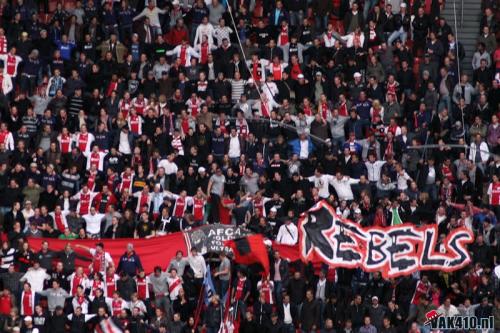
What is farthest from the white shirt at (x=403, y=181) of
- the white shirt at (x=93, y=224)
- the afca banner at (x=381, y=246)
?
the white shirt at (x=93, y=224)

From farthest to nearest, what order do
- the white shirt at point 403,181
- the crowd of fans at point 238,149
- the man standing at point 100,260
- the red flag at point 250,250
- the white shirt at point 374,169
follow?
the white shirt at point 374,169 < the white shirt at point 403,181 < the man standing at point 100,260 < the crowd of fans at point 238,149 < the red flag at point 250,250

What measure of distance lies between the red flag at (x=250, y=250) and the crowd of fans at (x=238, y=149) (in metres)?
0.56

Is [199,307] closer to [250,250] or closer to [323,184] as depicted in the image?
[250,250]

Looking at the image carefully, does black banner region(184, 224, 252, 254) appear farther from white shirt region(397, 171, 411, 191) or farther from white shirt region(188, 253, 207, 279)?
white shirt region(397, 171, 411, 191)

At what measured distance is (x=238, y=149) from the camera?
47.2 meters

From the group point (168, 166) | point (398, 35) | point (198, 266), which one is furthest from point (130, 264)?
point (398, 35)

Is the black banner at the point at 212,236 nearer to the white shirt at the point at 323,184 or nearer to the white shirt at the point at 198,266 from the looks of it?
the white shirt at the point at 198,266

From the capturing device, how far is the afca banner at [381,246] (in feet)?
132

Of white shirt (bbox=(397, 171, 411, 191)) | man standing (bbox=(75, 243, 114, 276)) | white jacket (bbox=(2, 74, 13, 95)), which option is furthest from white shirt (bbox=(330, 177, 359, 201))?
white jacket (bbox=(2, 74, 13, 95))

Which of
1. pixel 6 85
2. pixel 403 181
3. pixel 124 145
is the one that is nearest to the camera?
pixel 403 181

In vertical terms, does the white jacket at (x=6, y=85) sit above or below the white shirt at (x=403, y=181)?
above

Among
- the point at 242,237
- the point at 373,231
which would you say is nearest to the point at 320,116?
the point at 242,237

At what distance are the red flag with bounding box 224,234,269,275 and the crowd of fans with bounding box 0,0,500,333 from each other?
56 centimetres

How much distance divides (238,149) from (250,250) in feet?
14.0
